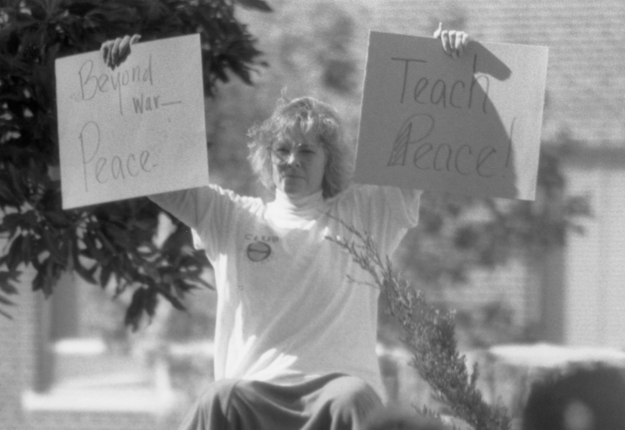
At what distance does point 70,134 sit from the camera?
12.1 feet

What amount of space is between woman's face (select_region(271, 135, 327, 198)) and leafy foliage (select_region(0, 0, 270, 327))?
606 millimetres

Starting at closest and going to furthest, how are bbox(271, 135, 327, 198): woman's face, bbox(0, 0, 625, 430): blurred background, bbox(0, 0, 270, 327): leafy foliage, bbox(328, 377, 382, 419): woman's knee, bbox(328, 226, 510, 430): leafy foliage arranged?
bbox(328, 226, 510, 430): leafy foliage
bbox(328, 377, 382, 419): woman's knee
bbox(271, 135, 327, 198): woman's face
bbox(0, 0, 270, 327): leafy foliage
bbox(0, 0, 625, 430): blurred background

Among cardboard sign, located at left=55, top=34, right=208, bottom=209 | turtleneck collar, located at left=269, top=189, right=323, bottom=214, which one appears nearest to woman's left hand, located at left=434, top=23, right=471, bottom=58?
turtleneck collar, located at left=269, top=189, right=323, bottom=214

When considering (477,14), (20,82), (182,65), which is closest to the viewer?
(182,65)

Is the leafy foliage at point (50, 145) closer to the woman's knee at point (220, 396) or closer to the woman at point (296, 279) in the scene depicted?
the woman at point (296, 279)

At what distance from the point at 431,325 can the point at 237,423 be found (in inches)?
41.3

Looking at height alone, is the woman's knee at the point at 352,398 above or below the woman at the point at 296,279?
below

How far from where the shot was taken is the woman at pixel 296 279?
3.31 meters

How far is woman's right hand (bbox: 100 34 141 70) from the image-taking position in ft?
11.9

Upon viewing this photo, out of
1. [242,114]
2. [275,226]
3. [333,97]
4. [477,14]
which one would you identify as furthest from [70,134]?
[477,14]

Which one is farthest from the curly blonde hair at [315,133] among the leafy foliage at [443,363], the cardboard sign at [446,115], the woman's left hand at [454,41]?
the leafy foliage at [443,363]

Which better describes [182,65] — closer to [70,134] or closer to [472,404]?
[70,134]

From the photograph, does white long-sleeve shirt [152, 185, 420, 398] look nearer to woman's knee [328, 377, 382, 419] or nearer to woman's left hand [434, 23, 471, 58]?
woman's knee [328, 377, 382, 419]

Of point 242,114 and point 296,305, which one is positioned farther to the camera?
point 242,114
